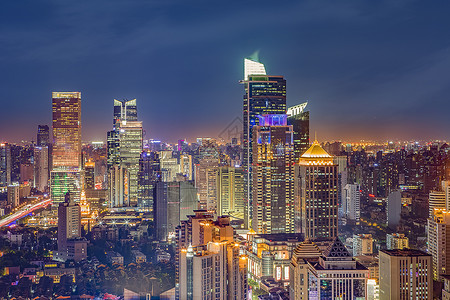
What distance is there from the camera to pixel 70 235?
1381cm

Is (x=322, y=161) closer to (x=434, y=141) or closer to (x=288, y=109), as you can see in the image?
(x=434, y=141)

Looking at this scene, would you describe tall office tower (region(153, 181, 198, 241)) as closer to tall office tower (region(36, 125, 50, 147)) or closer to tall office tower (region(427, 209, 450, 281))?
tall office tower (region(36, 125, 50, 147))

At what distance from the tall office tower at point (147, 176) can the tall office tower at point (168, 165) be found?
0.55 feet

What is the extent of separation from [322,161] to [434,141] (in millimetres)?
2315

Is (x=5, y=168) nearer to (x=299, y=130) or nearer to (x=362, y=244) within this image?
(x=299, y=130)

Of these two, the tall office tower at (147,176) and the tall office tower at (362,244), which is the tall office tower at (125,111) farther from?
the tall office tower at (362,244)

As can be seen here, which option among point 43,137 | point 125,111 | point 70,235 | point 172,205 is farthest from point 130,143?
point 70,235

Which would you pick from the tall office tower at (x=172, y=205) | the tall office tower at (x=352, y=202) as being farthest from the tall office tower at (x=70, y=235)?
the tall office tower at (x=352, y=202)

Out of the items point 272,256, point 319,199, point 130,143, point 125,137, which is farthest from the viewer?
point 125,137

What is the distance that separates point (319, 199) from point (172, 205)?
4788 millimetres

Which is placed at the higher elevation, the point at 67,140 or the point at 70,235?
the point at 67,140

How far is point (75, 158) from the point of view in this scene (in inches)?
829

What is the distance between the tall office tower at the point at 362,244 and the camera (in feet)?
31.0

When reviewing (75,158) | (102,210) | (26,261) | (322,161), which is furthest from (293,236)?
(75,158)
